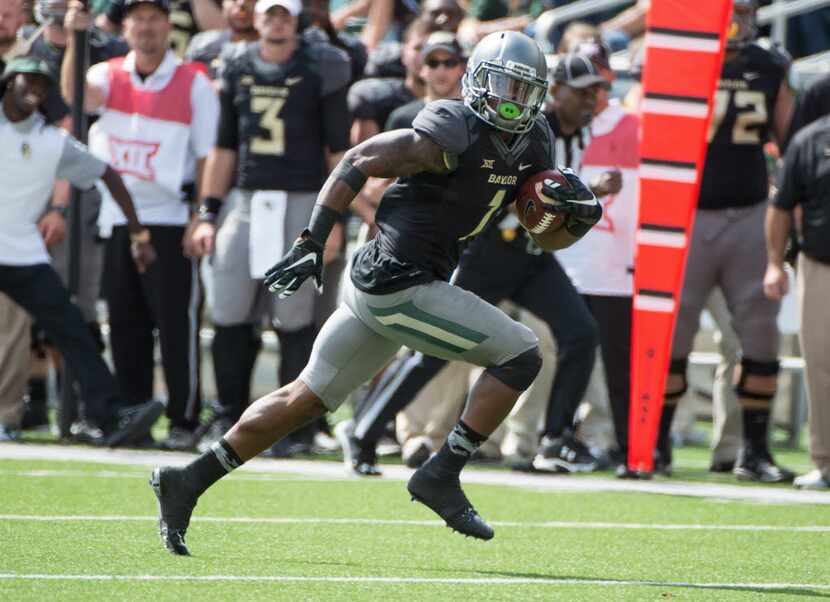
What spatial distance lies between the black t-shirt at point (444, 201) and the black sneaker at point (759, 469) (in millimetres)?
3570

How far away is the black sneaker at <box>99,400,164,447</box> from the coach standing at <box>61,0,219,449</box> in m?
0.40

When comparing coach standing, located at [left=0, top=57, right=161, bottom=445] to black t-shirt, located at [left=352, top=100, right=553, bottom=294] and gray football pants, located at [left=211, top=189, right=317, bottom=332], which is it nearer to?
Result: gray football pants, located at [left=211, top=189, right=317, bottom=332]

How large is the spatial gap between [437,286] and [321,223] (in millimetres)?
523

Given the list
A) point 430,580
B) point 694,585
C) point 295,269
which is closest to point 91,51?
point 295,269

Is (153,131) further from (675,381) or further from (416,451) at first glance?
(675,381)

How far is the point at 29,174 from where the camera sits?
31.6 feet

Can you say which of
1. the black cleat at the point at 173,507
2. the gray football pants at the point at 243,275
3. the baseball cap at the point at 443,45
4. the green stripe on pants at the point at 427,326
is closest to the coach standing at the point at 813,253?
the baseball cap at the point at 443,45

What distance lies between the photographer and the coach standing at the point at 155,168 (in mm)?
9898

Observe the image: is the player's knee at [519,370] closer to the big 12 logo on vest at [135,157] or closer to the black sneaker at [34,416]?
the big 12 logo on vest at [135,157]

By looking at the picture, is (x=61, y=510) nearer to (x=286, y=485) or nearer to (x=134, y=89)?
(x=286, y=485)

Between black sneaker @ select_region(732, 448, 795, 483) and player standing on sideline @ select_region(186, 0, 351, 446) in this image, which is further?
player standing on sideline @ select_region(186, 0, 351, 446)

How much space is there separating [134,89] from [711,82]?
329 cm

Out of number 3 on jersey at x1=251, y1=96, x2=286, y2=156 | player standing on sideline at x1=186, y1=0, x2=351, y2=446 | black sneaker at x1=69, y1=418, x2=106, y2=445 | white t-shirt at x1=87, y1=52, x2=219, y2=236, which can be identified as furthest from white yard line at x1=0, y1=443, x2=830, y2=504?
number 3 on jersey at x1=251, y1=96, x2=286, y2=156

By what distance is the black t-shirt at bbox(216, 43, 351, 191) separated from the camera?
9.61 metres
